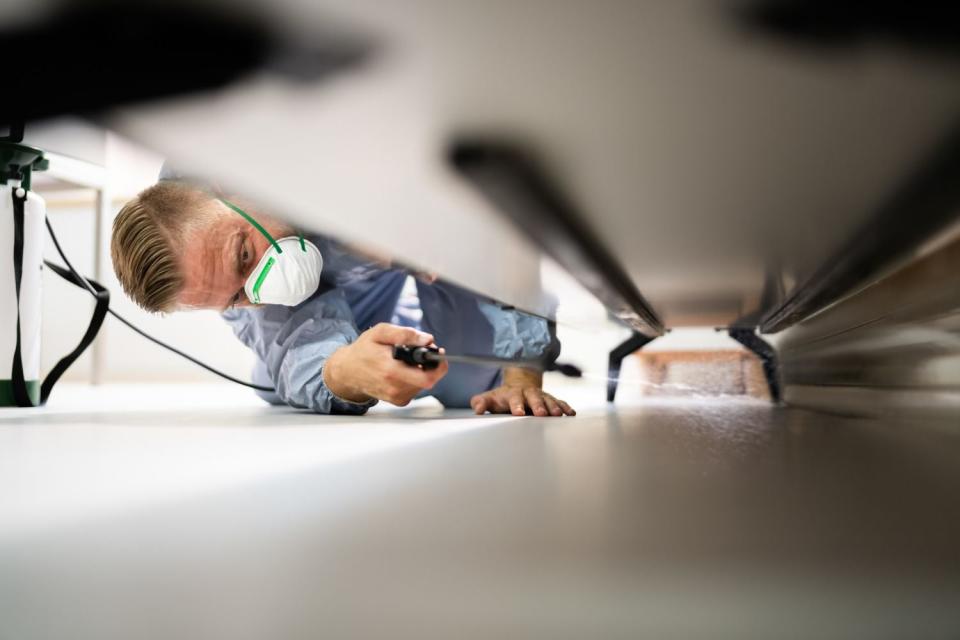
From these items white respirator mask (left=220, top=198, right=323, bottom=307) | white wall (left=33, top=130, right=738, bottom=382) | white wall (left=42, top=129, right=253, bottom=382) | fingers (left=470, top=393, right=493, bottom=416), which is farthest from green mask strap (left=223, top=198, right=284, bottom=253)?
white wall (left=42, top=129, right=253, bottom=382)

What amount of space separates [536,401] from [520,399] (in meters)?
0.03

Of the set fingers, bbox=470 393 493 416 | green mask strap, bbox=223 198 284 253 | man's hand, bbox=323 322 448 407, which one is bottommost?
fingers, bbox=470 393 493 416

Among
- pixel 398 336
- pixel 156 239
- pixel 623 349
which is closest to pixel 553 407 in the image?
pixel 398 336

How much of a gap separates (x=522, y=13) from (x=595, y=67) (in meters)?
0.03

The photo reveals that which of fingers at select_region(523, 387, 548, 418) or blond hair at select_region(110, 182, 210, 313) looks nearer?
fingers at select_region(523, 387, 548, 418)

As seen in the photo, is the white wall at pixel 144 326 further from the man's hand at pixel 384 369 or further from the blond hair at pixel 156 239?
the man's hand at pixel 384 369

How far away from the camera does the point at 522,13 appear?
0.46 feet

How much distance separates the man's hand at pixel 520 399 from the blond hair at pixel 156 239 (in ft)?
1.58

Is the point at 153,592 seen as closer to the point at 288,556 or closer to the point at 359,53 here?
the point at 288,556

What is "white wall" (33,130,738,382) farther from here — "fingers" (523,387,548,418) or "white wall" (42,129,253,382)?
"fingers" (523,387,548,418)

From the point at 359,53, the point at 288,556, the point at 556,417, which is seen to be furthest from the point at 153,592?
the point at 556,417

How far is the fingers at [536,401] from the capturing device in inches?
28.1

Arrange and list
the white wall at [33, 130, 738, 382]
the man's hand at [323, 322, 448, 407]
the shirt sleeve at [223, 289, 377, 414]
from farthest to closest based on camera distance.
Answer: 1. the shirt sleeve at [223, 289, 377, 414]
2. the man's hand at [323, 322, 448, 407]
3. the white wall at [33, 130, 738, 382]

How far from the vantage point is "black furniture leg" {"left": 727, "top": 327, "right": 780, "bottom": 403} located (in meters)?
0.91
